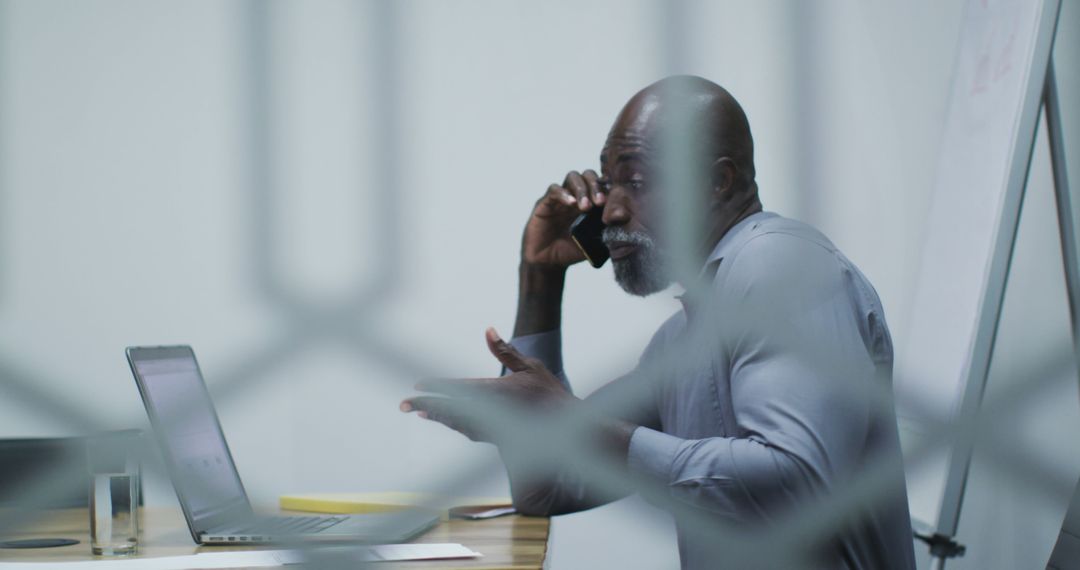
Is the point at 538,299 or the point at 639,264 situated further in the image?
the point at 538,299

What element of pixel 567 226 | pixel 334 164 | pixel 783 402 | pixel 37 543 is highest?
pixel 334 164

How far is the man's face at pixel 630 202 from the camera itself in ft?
3.90

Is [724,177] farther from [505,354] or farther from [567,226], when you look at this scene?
[505,354]

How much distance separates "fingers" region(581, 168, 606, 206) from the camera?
4.09 feet

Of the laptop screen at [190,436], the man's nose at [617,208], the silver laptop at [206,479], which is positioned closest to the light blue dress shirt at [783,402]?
the man's nose at [617,208]

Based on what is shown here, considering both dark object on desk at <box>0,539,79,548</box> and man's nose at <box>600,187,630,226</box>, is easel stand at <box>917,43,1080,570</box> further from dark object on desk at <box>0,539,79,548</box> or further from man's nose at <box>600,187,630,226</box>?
dark object on desk at <box>0,539,79,548</box>

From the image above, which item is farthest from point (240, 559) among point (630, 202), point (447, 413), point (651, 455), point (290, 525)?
point (630, 202)

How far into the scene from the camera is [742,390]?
1000 millimetres

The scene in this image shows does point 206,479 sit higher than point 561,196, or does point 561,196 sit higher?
point 561,196

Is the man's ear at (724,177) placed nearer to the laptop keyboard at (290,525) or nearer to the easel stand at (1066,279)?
the easel stand at (1066,279)

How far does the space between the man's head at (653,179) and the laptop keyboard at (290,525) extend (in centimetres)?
36

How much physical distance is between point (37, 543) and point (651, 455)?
20.4 inches

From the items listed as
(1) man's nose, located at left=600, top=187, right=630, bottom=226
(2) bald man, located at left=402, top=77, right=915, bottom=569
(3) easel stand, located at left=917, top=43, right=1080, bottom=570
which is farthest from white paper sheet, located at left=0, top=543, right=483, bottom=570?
(3) easel stand, located at left=917, top=43, right=1080, bottom=570

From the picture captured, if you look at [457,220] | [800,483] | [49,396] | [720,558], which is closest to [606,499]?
[720,558]
